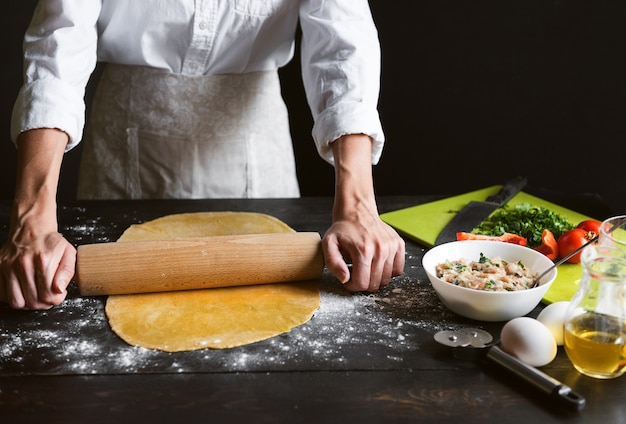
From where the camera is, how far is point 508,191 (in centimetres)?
201

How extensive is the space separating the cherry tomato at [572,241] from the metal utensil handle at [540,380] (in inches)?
21.1

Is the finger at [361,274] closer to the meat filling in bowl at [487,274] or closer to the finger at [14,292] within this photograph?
the meat filling in bowl at [487,274]

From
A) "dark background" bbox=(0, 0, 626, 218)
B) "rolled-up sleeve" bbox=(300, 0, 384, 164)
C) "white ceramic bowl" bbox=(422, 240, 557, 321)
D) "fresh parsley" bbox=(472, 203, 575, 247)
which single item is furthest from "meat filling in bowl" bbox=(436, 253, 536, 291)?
"dark background" bbox=(0, 0, 626, 218)

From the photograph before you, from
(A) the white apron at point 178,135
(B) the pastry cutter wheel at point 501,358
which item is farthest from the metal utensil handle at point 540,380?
(A) the white apron at point 178,135

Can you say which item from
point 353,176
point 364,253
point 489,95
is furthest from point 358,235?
point 489,95

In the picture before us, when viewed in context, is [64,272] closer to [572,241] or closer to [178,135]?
[178,135]

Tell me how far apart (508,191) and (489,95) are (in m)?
0.77

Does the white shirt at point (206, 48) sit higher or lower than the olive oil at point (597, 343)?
higher

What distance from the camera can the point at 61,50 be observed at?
158 centimetres

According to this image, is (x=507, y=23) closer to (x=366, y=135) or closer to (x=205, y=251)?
(x=366, y=135)

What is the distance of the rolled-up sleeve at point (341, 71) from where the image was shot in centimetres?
168

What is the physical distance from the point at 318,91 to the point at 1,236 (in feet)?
2.74

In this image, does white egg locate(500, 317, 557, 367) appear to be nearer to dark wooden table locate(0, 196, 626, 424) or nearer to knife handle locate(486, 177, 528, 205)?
dark wooden table locate(0, 196, 626, 424)

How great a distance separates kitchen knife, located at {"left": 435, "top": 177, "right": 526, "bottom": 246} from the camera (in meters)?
1.77
